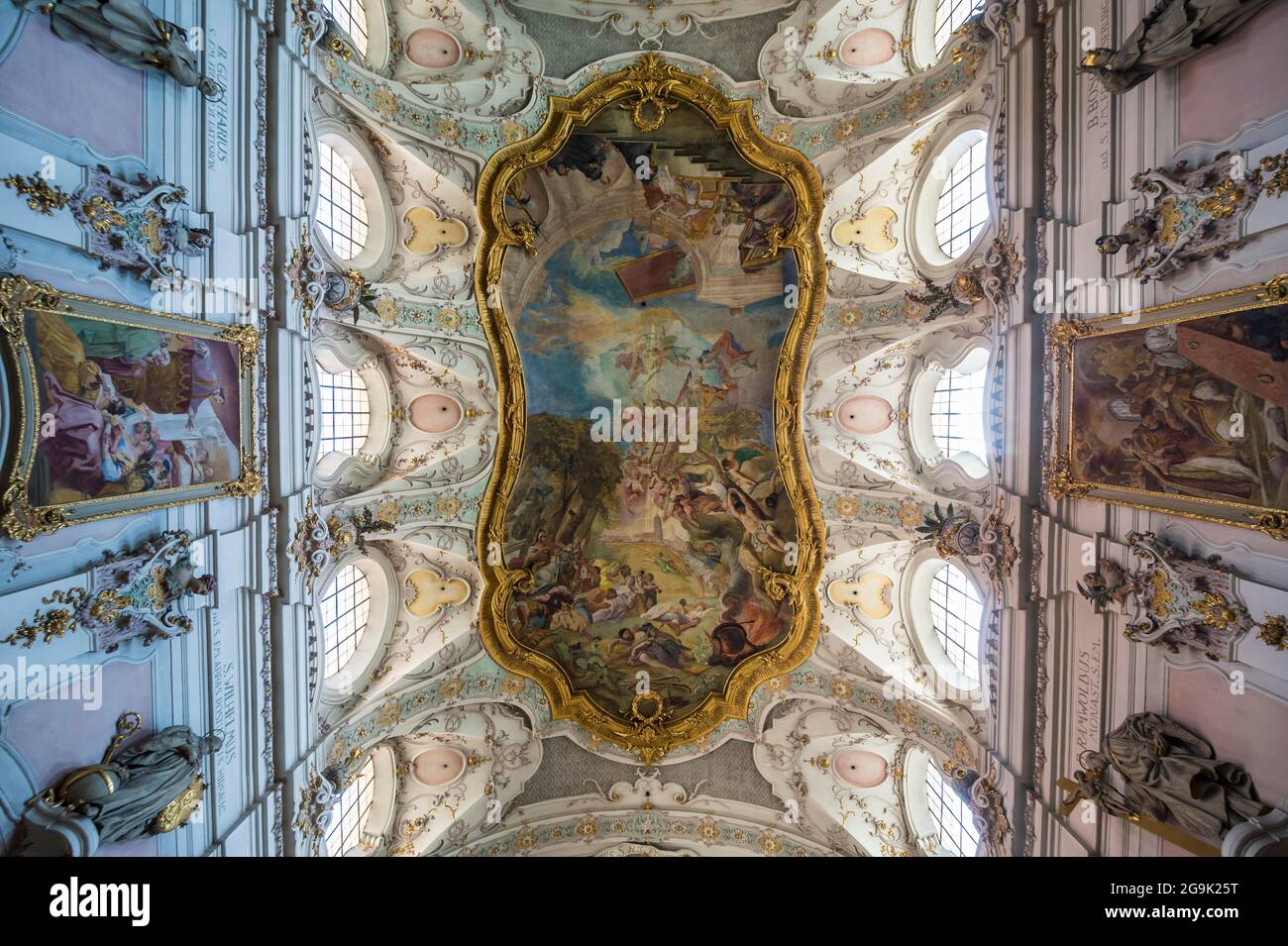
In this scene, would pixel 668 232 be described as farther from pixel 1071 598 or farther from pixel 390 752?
pixel 390 752

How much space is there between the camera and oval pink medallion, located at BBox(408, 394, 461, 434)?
40.1 feet

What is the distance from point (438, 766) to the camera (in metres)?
12.8

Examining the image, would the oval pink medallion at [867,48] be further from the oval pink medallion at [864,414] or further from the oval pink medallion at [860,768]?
the oval pink medallion at [860,768]

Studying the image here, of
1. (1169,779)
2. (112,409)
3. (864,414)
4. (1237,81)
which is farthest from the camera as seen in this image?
(864,414)

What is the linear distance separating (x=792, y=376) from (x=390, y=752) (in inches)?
439

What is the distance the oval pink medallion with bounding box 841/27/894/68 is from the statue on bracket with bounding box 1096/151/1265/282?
20.1 ft

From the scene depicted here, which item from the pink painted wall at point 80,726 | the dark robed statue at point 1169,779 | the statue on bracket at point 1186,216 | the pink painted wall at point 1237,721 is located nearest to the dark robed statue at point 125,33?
the pink painted wall at point 80,726

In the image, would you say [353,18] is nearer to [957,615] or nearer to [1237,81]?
[1237,81]

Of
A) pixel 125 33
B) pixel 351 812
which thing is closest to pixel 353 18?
pixel 125 33

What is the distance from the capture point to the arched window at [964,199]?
33.7 ft

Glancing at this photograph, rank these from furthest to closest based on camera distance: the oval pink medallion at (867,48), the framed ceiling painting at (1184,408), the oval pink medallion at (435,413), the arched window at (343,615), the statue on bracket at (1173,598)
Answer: the oval pink medallion at (435,413), the oval pink medallion at (867,48), the arched window at (343,615), the statue on bracket at (1173,598), the framed ceiling painting at (1184,408)

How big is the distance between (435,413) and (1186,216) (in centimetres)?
1160

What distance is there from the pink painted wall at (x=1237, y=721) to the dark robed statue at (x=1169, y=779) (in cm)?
12

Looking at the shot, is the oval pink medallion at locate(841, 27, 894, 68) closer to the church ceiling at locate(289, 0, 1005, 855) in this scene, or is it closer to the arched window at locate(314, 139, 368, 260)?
the church ceiling at locate(289, 0, 1005, 855)
